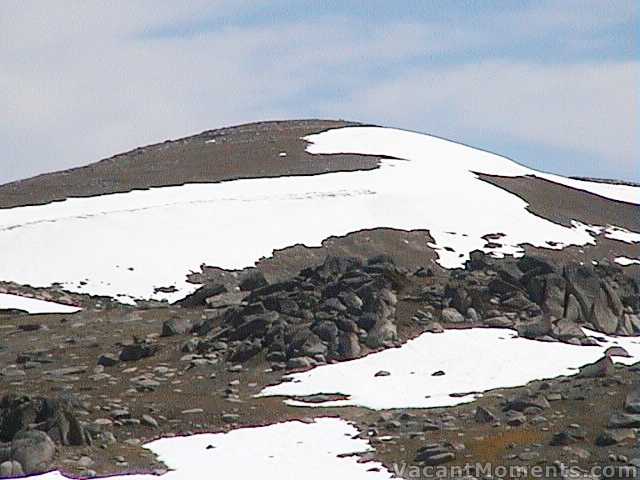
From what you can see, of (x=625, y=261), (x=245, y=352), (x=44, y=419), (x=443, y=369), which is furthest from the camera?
(x=625, y=261)

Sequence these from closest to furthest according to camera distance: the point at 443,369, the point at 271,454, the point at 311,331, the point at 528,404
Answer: the point at 271,454
the point at 528,404
the point at 443,369
the point at 311,331

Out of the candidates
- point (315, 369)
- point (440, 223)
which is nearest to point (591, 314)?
point (315, 369)

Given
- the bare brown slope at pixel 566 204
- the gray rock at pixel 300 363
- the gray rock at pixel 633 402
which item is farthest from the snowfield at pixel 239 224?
the gray rock at pixel 633 402

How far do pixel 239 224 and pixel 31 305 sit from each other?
1446 cm

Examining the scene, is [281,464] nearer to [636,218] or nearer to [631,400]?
[631,400]

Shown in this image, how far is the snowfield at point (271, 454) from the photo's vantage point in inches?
621

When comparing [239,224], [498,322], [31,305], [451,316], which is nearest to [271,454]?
[451,316]

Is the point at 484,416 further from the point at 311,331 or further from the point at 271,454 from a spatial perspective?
the point at 311,331

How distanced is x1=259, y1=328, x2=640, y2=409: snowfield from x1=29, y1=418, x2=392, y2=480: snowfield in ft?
6.93

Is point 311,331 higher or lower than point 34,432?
higher

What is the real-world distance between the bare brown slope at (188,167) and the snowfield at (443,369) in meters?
32.5

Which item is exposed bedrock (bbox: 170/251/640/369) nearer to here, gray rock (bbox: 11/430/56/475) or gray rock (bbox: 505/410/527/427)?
gray rock (bbox: 505/410/527/427)

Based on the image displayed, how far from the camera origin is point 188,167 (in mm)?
61562

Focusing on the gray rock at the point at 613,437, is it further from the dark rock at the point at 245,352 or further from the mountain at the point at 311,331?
the dark rock at the point at 245,352
